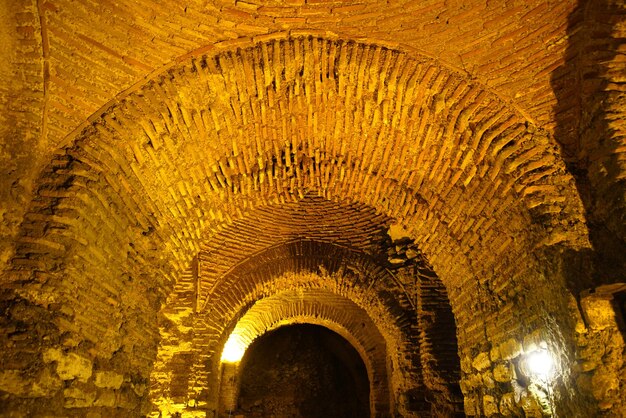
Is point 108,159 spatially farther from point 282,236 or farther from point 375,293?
point 375,293

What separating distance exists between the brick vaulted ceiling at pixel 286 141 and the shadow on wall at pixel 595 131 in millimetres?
12

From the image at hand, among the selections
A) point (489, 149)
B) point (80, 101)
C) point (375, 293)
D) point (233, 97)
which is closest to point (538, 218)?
point (489, 149)

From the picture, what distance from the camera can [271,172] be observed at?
3842 mm

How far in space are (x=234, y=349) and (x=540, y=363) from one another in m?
8.07

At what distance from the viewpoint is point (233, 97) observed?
3.13 metres

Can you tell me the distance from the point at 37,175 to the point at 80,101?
52 cm

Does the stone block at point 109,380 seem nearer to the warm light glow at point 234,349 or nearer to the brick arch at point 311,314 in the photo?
the brick arch at point 311,314

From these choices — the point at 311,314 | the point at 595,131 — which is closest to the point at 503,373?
the point at 595,131

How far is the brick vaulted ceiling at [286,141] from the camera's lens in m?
2.49

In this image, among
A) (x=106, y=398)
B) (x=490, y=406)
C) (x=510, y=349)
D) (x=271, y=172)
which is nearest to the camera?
(x=106, y=398)

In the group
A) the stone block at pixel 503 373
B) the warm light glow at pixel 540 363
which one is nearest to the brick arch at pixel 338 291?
the stone block at pixel 503 373

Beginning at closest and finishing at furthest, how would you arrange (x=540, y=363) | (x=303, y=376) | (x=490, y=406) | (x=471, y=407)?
(x=540, y=363) → (x=490, y=406) → (x=471, y=407) → (x=303, y=376)

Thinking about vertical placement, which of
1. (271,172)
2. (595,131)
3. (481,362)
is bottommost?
(481,362)

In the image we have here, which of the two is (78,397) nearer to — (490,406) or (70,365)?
(70,365)
